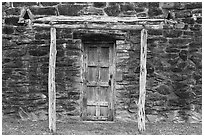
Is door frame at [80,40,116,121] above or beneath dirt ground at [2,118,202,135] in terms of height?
above

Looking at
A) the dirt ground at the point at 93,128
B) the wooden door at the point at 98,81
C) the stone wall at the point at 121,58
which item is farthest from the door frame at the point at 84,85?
the dirt ground at the point at 93,128

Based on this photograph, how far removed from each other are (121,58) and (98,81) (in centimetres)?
75

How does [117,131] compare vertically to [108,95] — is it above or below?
below

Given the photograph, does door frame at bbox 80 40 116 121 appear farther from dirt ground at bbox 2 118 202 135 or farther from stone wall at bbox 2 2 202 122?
dirt ground at bbox 2 118 202 135

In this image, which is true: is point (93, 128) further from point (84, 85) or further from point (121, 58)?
point (121, 58)

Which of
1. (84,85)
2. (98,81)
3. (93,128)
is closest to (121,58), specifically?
(98,81)

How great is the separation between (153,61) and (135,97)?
0.89 m

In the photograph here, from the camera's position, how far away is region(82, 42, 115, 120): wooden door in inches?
312

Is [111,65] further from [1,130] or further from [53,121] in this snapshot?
[1,130]

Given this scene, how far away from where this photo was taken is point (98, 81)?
26.2 feet

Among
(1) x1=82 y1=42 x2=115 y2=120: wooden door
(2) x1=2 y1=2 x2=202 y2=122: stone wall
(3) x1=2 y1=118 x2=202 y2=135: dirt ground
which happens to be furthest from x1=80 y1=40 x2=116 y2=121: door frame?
(3) x1=2 y1=118 x2=202 y2=135: dirt ground

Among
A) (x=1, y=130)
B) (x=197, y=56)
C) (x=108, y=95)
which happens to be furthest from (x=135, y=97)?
(x=1, y=130)

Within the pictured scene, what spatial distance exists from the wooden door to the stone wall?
0.77ft

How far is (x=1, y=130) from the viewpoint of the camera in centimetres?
688
